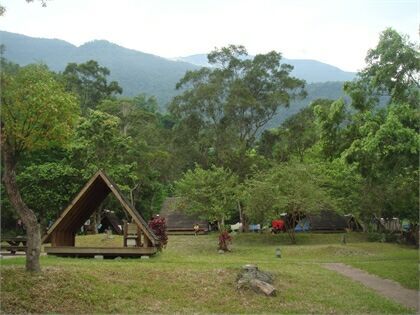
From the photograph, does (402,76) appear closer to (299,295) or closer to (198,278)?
(299,295)

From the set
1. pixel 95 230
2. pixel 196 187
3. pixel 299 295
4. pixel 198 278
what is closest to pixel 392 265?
pixel 299 295

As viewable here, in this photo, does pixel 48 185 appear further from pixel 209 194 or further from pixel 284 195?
pixel 284 195

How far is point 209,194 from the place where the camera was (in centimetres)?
3084

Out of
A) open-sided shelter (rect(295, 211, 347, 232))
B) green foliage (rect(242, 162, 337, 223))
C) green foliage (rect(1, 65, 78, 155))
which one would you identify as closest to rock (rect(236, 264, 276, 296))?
green foliage (rect(1, 65, 78, 155))

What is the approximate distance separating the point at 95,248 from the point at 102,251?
1.05ft

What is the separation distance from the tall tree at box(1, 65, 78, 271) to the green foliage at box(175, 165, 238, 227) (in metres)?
17.6

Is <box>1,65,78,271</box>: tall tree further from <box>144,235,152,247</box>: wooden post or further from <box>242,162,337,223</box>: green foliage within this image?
<box>242,162,337,223</box>: green foliage

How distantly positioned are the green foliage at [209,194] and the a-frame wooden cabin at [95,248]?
9.62 meters

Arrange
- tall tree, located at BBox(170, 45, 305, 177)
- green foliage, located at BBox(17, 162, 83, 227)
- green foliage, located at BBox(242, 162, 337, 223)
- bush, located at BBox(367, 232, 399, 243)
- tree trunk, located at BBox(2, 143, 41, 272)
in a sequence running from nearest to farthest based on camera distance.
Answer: tree trunk, located at BBox(2, 143, 41, 272)
green foliage, located at BBox(242, 162, 337, 223)
bush, located at BBox(367, 232, 399, 243)
green foliage, located at BBox(17, 162, 83, 227)
tall tree, located at BBox(170, 45, 305, 177)

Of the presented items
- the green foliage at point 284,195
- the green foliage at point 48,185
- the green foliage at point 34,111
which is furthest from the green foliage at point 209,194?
the green foliage at point 34,111

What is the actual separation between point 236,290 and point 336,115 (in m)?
10.1

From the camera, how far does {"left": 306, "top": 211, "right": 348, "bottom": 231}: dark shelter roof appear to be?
151 ft

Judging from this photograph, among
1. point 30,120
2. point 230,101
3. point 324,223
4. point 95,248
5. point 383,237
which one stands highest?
point 230,101

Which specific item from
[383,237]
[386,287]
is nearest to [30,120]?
[386,287]
